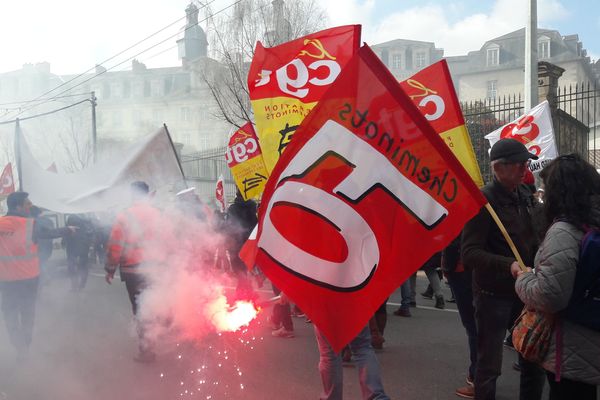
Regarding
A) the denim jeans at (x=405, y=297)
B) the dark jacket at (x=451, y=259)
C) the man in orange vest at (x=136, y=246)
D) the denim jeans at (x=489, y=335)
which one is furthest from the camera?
the denim jeans at (x=405, y=297)

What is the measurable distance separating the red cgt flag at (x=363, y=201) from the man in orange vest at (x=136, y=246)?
10.9 feet

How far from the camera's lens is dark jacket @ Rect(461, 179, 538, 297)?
3.31 m

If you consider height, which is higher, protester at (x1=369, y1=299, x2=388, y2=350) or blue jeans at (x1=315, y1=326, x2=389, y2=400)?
blue jeans at (x1=315, y1=326, x2=389, y2=400)

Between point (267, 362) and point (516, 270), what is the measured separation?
3.16m

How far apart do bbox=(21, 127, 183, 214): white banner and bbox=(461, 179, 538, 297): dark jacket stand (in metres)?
3.76

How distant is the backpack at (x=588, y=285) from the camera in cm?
225

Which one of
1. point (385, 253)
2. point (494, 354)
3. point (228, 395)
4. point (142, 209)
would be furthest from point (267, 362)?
point (385, 253)

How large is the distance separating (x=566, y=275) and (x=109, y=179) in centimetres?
495

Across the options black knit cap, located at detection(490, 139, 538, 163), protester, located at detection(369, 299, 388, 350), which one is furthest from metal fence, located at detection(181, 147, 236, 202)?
black knit cap, located at detection(490, 139, 538, 163)

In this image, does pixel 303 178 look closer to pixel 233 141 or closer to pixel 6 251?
pixel 6 251

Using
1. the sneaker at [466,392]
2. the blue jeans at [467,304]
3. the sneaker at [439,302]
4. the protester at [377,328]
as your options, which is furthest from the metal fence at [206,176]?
the sneaker at [466,392]

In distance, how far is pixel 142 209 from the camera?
18.4ft

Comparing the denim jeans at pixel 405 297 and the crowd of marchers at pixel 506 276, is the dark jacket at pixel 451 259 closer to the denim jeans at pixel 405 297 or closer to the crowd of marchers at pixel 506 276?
the crowd of marchers at pixel 506 276

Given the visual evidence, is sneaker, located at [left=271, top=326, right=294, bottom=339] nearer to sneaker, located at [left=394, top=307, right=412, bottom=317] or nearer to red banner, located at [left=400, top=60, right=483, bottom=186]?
sneaker, located at [left=394, top=307, right=412, bottom=317]
